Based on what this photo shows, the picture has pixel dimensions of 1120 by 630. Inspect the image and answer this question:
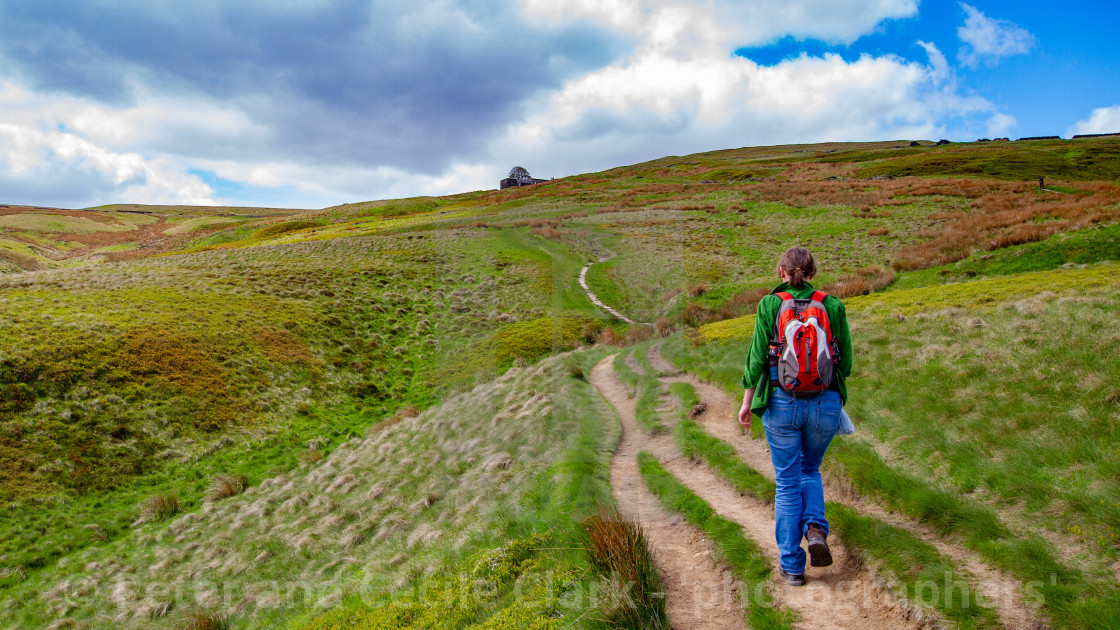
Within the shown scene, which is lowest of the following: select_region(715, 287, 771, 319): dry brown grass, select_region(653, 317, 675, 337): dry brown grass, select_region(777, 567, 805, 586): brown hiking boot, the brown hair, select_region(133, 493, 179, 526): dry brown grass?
select_region(133, 493, 179, 526): dry brown grass

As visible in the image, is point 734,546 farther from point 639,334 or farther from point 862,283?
point 862,283

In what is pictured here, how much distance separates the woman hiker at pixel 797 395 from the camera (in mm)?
5543

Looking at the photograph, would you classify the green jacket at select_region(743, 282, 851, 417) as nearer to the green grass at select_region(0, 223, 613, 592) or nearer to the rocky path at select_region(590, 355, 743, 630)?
the rocky path at select_region(590, 355, 743, 630)

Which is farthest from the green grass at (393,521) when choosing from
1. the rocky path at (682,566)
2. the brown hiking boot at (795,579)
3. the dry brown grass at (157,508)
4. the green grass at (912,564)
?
the green grass at (912,564)

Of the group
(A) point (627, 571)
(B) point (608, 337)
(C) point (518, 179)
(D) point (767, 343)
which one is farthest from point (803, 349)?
(C) point (518, 179)

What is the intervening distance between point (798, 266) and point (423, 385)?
24631 millimetres

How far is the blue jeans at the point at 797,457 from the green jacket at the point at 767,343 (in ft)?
0.47

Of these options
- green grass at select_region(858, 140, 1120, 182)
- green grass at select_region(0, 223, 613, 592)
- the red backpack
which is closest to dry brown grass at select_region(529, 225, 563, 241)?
green grass at select_region(0, 223, 613, 592)

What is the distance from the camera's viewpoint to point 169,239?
4021 inches

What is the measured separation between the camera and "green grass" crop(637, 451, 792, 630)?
539 cm

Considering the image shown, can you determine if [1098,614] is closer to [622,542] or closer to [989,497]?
[989,497]

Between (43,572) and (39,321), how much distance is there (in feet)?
49.9

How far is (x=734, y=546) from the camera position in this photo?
6746 mm

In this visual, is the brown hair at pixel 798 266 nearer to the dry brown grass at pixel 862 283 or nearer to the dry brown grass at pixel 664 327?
the dry brown grass at pixel 862 283
